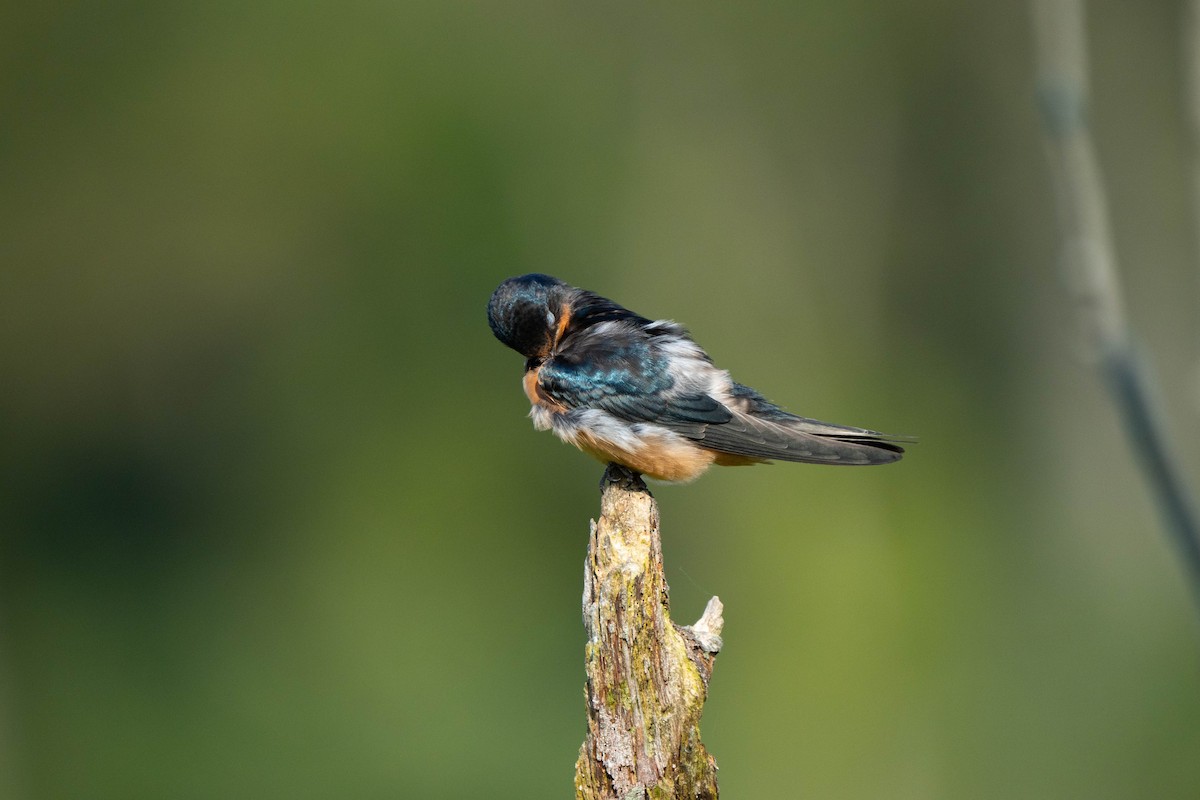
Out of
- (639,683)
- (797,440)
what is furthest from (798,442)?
(639,683)

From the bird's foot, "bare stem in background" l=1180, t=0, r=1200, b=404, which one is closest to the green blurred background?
the bird's foot

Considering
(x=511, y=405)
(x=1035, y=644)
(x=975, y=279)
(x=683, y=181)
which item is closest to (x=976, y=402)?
(x=975, y=279)

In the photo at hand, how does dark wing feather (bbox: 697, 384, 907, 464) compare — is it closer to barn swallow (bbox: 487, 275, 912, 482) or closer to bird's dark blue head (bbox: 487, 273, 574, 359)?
barn swallow (bbox: 487, 275, 912, 482)

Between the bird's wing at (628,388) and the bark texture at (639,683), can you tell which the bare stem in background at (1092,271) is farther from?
the bird's wing at (628,388)

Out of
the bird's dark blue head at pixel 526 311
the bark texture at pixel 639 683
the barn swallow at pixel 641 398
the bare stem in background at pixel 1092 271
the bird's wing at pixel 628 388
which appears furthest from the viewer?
the bird's dark blue head at pixel 526 311

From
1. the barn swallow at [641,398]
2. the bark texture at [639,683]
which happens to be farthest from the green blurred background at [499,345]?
the bark texture at [639,683]

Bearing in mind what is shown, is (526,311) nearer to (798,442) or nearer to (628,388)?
(628,388)

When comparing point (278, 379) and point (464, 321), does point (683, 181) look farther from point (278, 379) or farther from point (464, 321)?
point (278, 379)
